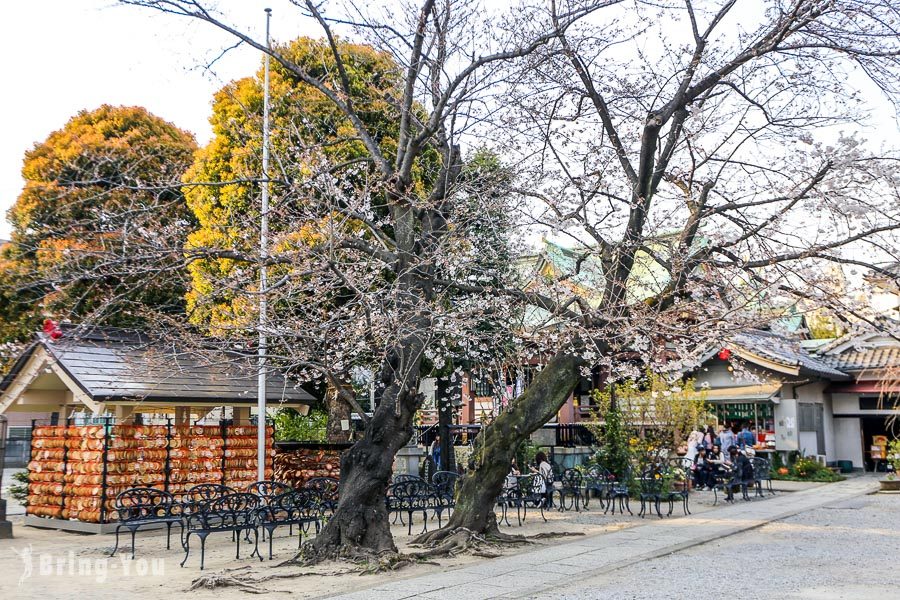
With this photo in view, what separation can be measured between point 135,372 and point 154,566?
16.8 feet

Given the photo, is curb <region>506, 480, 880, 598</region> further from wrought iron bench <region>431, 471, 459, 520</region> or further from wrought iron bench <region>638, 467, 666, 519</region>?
wrought iron bench <region>431, 471, 459, 520</region>

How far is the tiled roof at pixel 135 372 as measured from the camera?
543 inches

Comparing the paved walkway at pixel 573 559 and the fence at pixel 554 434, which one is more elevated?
the fence at pixel 554 434

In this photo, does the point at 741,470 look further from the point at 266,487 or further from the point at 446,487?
the point at 266,487

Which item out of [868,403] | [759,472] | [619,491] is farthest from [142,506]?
[868,403]

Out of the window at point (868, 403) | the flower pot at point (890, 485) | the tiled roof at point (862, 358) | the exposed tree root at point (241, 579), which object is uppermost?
the tiled roof at point (862, 358)

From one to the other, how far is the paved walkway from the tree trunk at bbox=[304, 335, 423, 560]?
1411 mm

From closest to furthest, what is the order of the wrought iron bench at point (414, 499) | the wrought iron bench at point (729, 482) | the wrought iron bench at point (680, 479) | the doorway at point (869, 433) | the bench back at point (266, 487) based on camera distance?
1. the bench back at point (266, 487)
2. the wrought iron bench at point (414, 499)
3. the wrought iron bench at point (680, 479)
4. the wrought iron bench at point (729, 482)
5. the doorway at point (869, 433)

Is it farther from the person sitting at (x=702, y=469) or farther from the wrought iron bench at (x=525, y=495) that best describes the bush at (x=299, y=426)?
the person sitting at (x=702, y=469)

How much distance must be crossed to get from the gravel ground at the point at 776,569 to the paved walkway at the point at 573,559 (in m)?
0.30

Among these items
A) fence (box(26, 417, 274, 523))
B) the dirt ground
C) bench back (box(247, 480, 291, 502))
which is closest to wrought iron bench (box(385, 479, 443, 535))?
the dirt ground

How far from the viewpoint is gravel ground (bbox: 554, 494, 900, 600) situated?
8359mm

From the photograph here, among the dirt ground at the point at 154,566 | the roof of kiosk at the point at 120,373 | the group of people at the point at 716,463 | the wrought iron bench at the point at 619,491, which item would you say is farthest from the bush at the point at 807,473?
the roof of kiosk at the point at 120,373

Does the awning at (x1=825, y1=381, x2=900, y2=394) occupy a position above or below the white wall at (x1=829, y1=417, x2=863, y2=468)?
above
